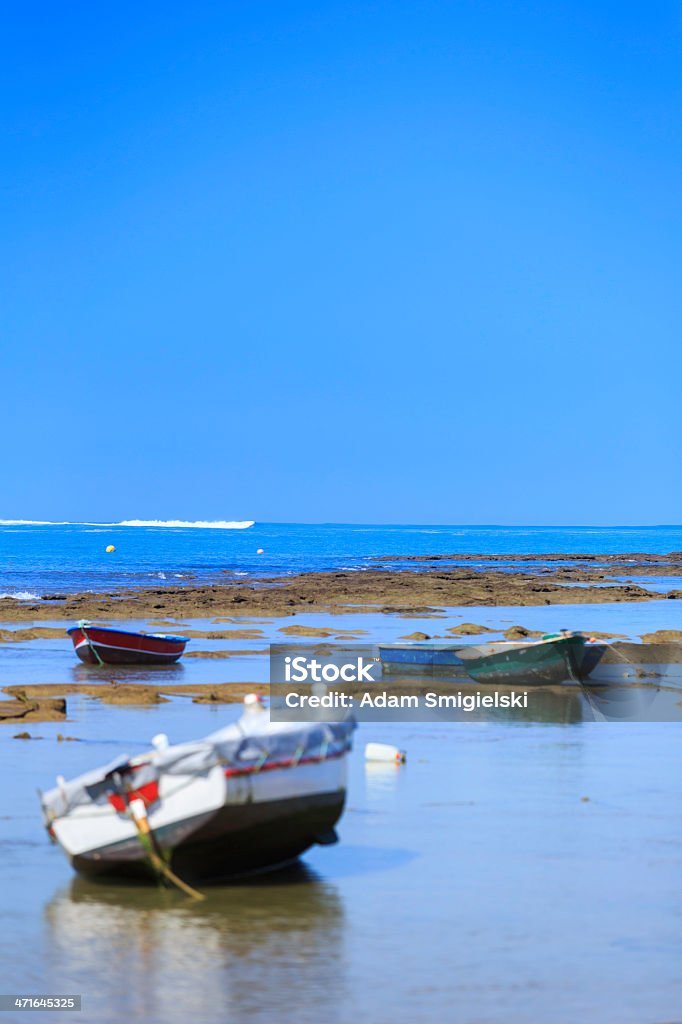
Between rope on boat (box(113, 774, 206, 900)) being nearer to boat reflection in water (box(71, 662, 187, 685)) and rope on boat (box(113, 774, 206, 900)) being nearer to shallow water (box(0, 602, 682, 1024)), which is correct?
shallow water (box(0, 602, 682, 1024))

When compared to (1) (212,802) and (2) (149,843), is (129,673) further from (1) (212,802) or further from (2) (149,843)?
(1) (212,802)

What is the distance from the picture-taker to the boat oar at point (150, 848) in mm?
11547

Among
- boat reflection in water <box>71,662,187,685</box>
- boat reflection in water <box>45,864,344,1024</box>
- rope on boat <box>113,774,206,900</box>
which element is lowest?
boat reflection in water <box>45,864,344,1024</box>

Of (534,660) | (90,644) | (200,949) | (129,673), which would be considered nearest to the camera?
(200,949)

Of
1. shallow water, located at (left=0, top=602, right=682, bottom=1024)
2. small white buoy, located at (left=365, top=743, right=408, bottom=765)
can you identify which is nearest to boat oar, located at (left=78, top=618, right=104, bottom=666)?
shallow water, located at (left=0, top=602, right=682, bottom=1024)

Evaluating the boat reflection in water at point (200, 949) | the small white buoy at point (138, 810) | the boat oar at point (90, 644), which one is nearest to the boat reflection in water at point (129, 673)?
the boat oar at point (90, 644)

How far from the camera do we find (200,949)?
424 inches

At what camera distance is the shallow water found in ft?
32.2

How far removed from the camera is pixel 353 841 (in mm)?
14141

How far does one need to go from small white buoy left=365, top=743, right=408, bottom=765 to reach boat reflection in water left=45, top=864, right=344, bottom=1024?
18.4 ft

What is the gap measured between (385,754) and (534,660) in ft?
25.1

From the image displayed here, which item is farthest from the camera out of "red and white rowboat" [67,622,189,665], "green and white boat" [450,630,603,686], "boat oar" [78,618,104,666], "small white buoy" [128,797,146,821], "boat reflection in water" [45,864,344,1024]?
"red and white rowboat" [67,622,189,665]

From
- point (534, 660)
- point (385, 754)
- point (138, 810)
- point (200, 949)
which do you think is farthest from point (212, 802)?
point (534, 660)

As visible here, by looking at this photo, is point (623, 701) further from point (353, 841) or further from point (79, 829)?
point (79, 829)
